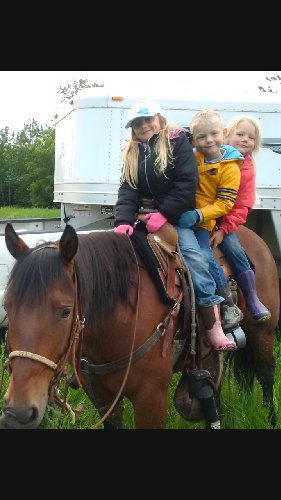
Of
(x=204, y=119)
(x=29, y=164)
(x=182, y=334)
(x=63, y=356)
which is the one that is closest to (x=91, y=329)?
(x=63, y=356)

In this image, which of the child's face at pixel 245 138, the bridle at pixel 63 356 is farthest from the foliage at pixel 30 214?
the bridle at pixel 63 356

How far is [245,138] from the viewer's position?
406 cm

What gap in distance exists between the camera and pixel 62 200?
26.3ft

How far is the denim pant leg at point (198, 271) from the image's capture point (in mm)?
3369

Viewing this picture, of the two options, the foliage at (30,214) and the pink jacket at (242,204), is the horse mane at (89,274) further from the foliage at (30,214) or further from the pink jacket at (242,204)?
the foliage at (30,214)

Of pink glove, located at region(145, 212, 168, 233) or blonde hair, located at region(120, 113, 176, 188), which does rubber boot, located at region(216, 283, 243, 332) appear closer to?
pink glove, located at region(145, 212, 168, 233)

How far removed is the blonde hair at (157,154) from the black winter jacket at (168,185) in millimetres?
28

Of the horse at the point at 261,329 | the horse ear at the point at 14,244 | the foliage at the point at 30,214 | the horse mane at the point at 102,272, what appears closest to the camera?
the horse ear at the point at 14,244

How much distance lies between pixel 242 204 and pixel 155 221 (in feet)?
2.74

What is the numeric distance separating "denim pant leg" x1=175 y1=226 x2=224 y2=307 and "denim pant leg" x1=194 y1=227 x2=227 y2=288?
0.13 meters

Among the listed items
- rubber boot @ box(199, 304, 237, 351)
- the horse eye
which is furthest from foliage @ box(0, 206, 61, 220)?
the horse eye

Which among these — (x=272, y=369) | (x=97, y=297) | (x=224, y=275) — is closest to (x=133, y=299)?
(x=97, y=297)
